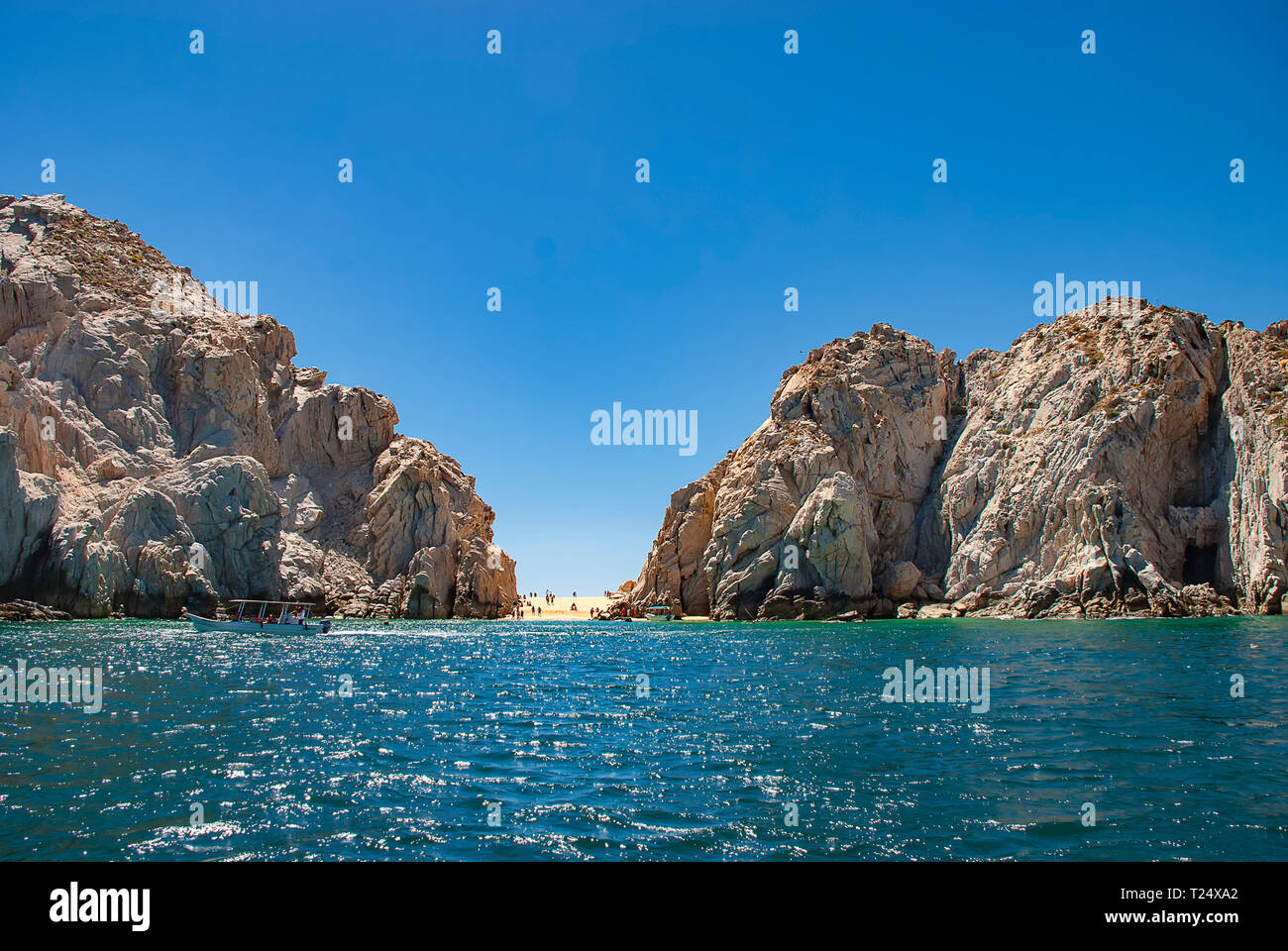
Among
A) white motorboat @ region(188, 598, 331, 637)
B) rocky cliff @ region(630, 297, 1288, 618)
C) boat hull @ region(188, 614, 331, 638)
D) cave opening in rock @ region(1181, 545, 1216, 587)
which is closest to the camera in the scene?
boat hull @ region(188, 614, 331, 638)

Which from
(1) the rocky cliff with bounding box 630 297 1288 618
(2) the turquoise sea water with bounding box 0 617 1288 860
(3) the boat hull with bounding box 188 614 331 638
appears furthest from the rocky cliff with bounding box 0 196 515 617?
(2) the turquoise sea water with bounding box 0 617 1288 860

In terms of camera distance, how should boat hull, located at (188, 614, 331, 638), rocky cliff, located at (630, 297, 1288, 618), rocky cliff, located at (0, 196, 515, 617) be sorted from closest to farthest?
boat hull, located at (188, 614, 331, 638) → rocky cliff, located at (0, 196, 515, 617) → rocky cliff, located at (630, 297, 1288, 618)

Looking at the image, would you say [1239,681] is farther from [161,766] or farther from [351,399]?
[351,399]

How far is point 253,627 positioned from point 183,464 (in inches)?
1063

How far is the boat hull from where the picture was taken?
6300 centimetres

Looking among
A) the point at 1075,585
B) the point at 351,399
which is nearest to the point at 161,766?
the point at 1075,585

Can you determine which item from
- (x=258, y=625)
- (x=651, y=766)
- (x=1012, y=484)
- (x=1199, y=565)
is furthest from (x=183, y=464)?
(x=1199, y=565)

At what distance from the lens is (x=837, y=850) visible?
11.7m

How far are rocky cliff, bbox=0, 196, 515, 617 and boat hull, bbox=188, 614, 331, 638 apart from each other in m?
12.6

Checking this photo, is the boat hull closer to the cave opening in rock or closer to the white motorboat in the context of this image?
the white motorboat

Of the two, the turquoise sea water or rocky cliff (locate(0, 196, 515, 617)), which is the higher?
rocky cliff (locate(0, 196, 515, 617))

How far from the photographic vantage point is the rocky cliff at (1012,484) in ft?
251
